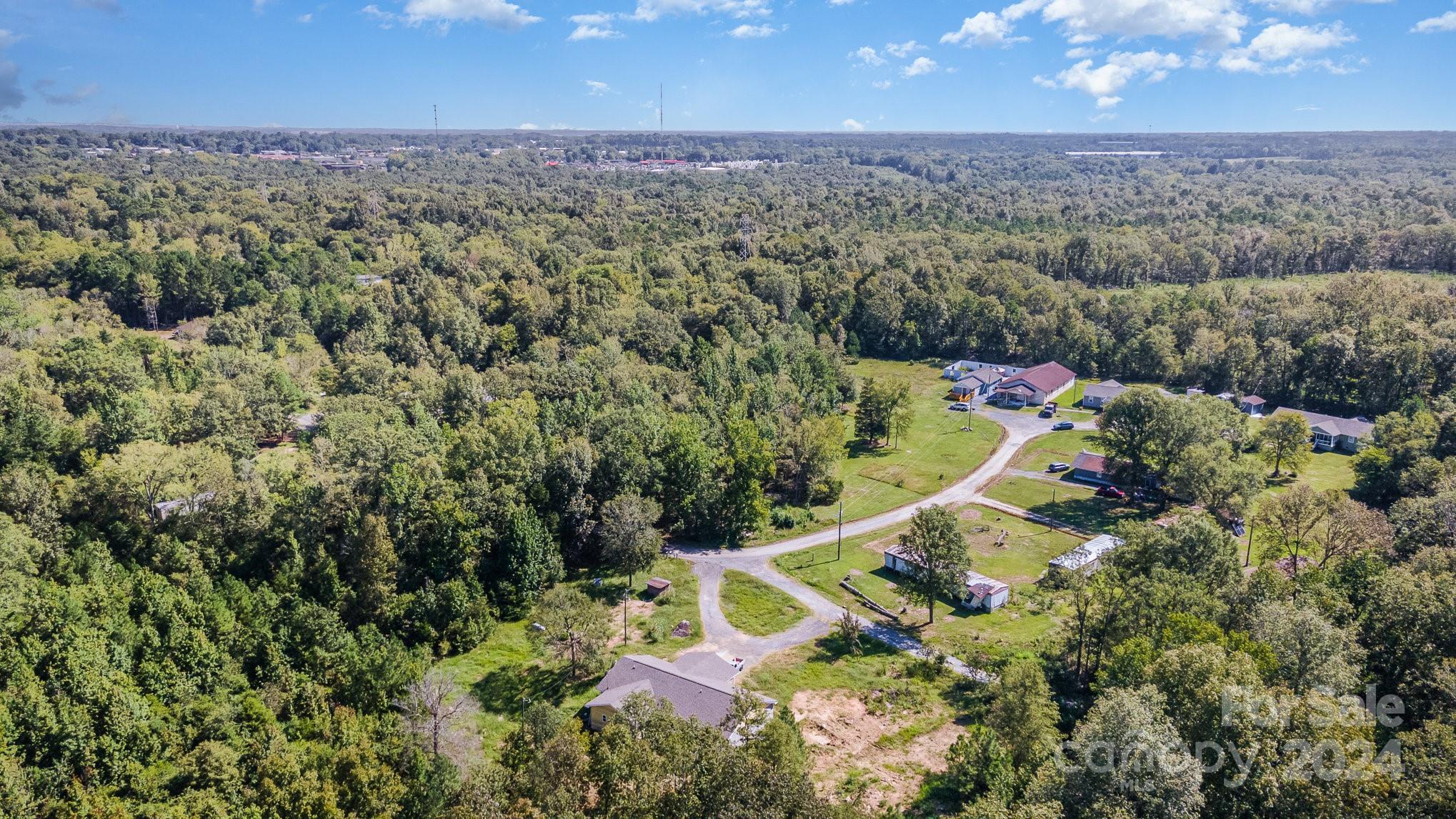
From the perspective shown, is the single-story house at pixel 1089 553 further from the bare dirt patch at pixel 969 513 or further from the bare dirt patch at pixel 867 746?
the bare dirt patch at pixel 867 746

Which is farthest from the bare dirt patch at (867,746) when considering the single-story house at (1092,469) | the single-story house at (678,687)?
the single-story house at (1092,469)

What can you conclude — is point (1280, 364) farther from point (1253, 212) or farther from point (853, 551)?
point (1253, 212)

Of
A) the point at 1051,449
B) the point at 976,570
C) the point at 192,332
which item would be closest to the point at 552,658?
the point at 976,570

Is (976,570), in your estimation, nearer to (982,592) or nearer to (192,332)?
(982,592)

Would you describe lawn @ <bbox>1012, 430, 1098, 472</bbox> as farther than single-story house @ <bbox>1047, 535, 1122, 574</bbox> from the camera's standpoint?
Yes

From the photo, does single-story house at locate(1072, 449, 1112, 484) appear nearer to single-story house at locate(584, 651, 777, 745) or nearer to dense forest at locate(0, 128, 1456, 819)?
dense forest at locate(0, 128, 1456, 819)

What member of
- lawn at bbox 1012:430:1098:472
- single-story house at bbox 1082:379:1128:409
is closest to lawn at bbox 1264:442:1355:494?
lawn at bbox 1012:430:1098:472

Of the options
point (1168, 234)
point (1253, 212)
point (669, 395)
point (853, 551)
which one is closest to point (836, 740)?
point (853, 551)
